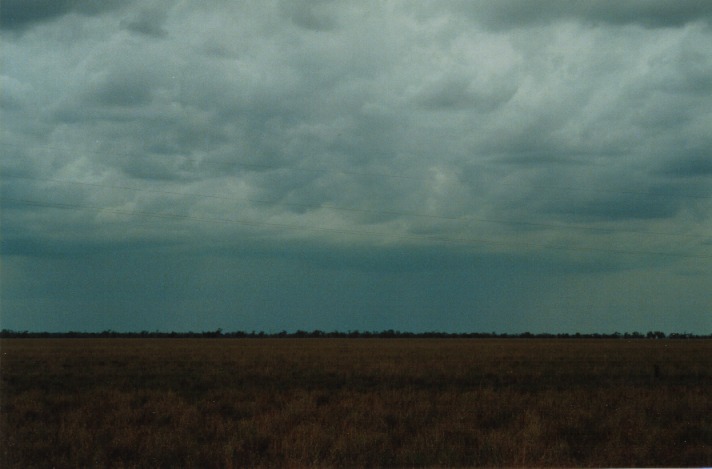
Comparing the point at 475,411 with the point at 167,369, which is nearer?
the point at 475,411

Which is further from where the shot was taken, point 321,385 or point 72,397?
point 321,385

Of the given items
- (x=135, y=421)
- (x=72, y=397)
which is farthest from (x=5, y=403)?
(x=135, y=421)

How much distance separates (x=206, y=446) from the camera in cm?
1459

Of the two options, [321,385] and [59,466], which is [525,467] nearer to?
[59,466]

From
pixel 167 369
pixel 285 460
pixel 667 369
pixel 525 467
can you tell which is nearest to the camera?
pixel 525 467

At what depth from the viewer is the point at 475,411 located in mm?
19438

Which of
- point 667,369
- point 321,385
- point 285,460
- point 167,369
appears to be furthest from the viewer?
point 667,369

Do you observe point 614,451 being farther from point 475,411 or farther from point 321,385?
point 321,385

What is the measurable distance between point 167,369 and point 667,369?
28386 mm

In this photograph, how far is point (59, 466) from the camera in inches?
518

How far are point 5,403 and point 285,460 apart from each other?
1136 cm

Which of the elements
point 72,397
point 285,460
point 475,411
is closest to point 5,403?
point 72,397

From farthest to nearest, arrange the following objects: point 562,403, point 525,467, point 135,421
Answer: point 562,403, point 135,421, point 525,467

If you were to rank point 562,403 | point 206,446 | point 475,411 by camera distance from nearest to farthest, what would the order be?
point 206,446
point 475,411
point 562,403
